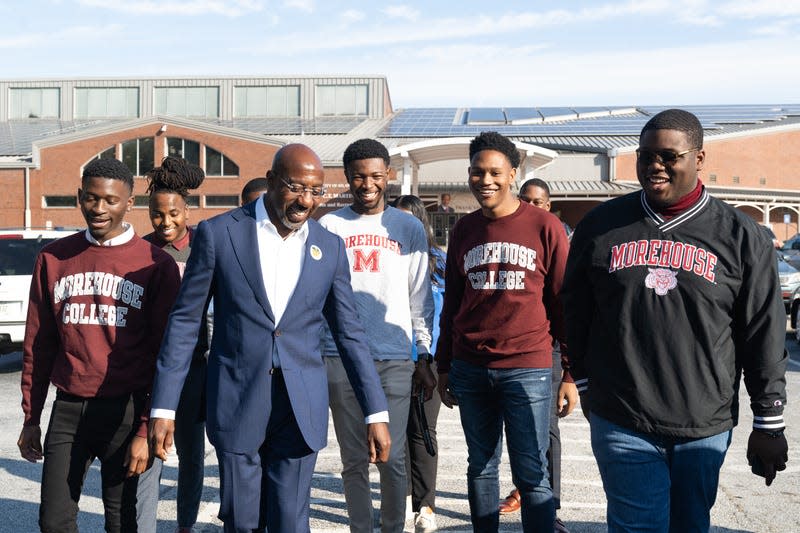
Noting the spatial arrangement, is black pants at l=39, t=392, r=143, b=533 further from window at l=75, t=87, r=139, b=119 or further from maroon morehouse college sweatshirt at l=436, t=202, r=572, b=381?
window at l=75, t=87, r=139, b=119

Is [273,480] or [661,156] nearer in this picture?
[661,156]

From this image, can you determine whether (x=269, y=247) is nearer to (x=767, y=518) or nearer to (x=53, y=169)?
(x=767, y=518)

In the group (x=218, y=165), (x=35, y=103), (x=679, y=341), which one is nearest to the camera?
(x=679, y=341)

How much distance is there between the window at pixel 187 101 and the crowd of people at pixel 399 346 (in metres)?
52.0

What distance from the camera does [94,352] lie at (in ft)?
11.8

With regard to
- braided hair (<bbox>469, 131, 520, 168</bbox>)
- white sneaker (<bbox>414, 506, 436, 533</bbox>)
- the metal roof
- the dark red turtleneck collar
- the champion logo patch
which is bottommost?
white sneaker (<bbox>414, 506, 436, 533</bbox>)

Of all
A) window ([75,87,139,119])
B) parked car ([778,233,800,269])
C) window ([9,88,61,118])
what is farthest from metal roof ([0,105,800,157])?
parked car ([778,233,800,269])

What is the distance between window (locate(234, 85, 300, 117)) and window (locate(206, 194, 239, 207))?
46.3ft

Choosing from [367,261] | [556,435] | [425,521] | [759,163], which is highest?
[759,163]

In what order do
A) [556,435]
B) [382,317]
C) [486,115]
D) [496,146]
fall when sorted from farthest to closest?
1. [486,115]
2. [556,435]
3. [382,317]
4. [496,146]

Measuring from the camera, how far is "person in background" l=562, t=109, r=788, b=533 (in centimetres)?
300

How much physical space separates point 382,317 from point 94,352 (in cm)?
154

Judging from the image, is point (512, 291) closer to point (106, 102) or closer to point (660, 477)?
point (660, 477)

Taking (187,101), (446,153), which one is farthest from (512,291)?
(187,101)
